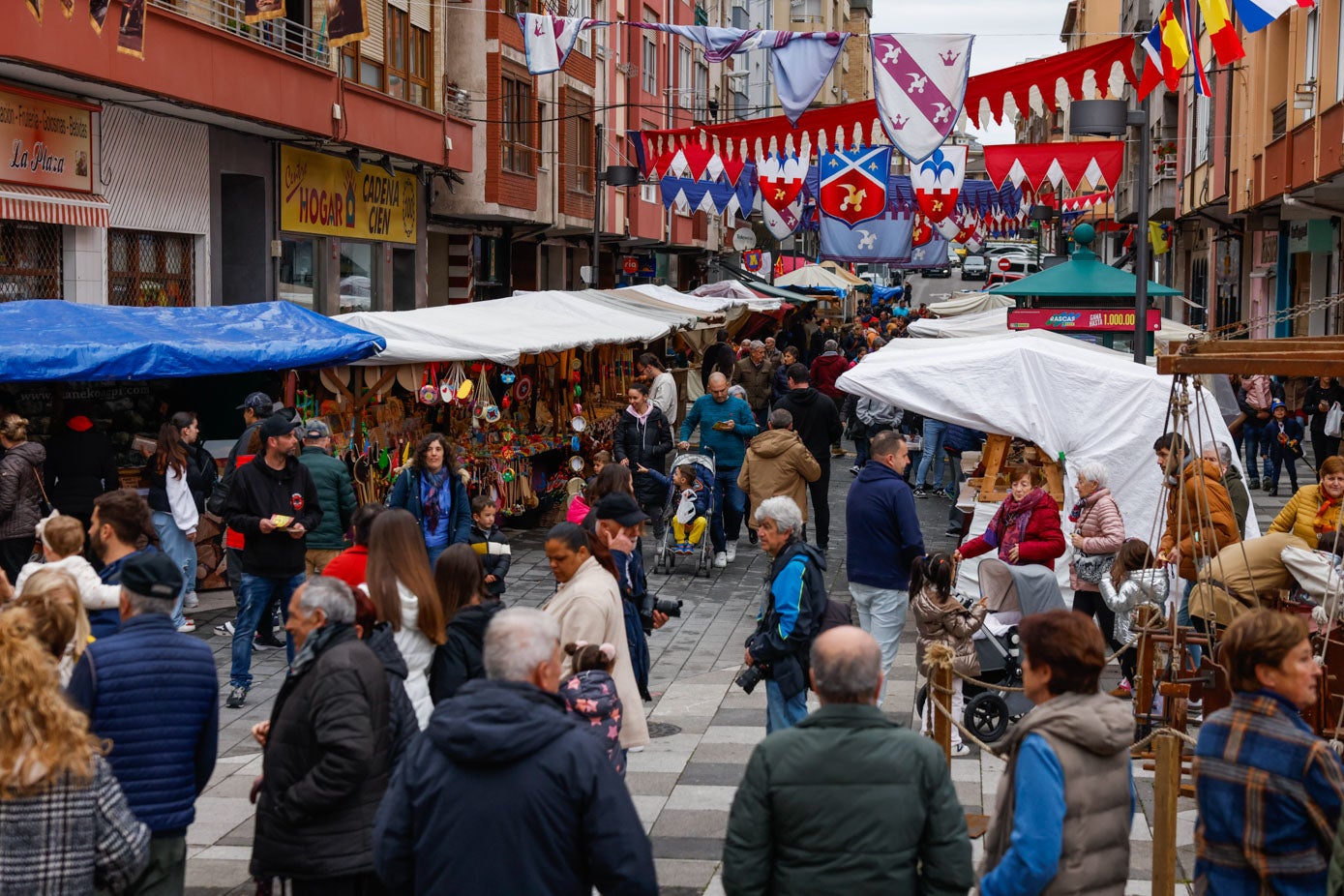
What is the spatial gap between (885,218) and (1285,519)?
19.5 metres

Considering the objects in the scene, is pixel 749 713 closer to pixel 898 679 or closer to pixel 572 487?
pixel 898 679

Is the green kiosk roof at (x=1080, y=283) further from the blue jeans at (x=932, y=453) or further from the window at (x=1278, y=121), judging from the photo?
the window at (x=1278, y=121)

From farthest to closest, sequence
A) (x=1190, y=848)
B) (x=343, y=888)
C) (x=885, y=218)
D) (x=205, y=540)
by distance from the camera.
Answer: (x=885, y=218) < (x=205, y=540) < (x=1190, y=848) < (x=343, y=888)

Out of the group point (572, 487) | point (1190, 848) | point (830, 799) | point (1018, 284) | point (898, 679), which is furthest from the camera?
point (1018, 284)

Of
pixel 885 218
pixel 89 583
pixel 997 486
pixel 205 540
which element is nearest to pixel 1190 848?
pixel 89 583

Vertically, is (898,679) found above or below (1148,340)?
below

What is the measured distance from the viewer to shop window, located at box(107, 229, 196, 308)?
18.3 m

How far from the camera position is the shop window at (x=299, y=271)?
73.9 ft

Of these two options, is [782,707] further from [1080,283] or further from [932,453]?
[932,453]

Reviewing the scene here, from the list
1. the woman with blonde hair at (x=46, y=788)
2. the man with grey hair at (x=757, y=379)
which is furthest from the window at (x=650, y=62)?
the woman with blonde hair at (x=46, y=788)

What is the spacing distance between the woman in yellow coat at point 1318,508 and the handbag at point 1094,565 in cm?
103

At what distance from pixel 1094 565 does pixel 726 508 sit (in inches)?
244

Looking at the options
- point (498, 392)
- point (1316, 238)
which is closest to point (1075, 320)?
point (498, 392)

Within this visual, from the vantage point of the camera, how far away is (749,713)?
32.3 ft
